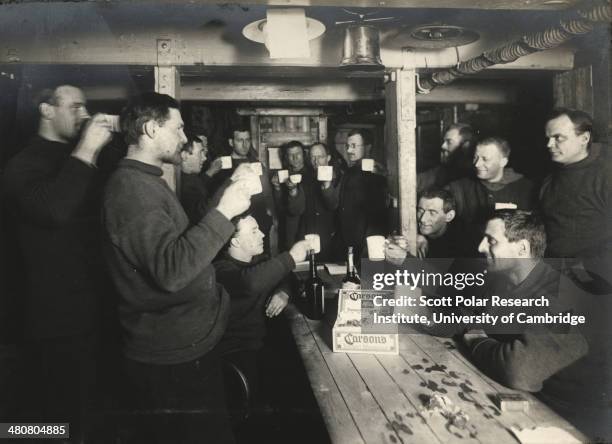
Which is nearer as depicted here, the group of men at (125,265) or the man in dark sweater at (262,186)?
the group of men at (125,265)

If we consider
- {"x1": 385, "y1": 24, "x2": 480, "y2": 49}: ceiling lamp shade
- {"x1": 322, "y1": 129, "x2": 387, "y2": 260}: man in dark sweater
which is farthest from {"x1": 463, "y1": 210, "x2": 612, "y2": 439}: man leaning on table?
{"x1": 322, "y1": 129, "x2": 387, "y2": 260}: man in dark sweater

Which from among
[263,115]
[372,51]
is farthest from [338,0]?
[263,115]

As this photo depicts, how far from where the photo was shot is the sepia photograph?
1.55 m

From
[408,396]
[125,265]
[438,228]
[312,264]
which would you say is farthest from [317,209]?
[408,396]

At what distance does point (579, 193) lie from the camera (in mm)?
2717

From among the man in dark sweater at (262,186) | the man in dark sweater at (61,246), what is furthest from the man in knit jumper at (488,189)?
the man in dark sweater at (61,246)

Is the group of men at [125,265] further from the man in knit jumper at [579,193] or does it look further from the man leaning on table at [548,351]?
the man in knit jumper at [579,193]

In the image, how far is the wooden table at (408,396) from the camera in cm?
128

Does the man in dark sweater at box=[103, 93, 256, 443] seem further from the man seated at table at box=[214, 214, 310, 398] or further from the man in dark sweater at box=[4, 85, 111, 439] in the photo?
the man seated at table at box=[214, 214, 310, 398]

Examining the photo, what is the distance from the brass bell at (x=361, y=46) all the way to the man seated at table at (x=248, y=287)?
1191 millimetres

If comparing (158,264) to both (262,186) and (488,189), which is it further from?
(262,186)

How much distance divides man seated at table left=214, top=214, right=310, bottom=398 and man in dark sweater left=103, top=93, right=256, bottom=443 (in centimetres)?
52

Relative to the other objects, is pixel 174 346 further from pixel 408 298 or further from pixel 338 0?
pixel 338 0

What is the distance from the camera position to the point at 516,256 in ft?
6.95
